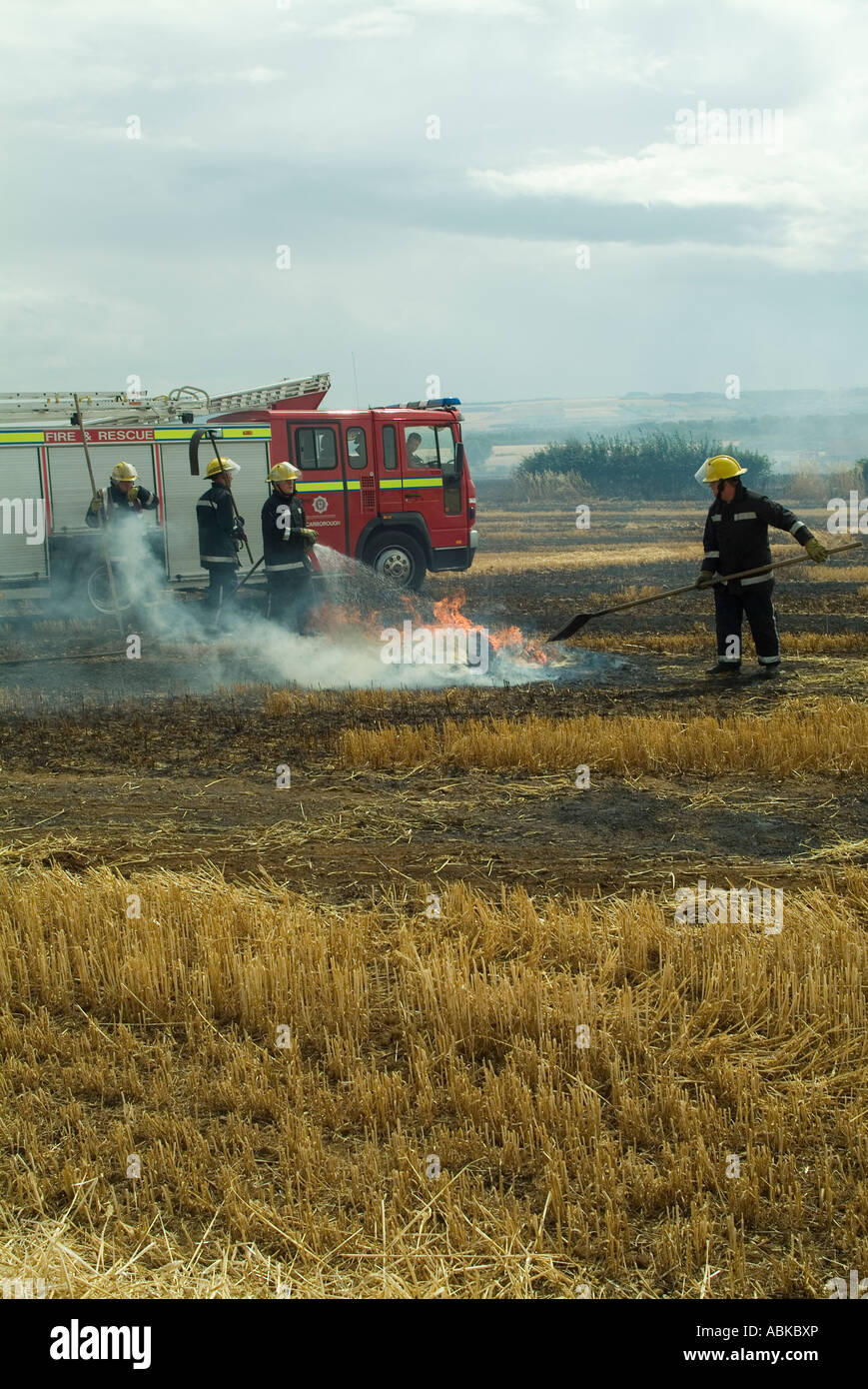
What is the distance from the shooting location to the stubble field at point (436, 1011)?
354 cm

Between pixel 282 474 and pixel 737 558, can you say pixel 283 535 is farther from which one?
pixel 737 558

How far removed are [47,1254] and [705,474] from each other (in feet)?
30.4

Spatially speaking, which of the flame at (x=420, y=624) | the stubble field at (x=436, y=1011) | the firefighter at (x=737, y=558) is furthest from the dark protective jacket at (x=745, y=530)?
the flame at (x=420, y=624)

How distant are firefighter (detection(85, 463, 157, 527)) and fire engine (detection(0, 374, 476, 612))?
0.55 metres

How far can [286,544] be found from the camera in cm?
1277

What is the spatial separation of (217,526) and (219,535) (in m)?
0.10

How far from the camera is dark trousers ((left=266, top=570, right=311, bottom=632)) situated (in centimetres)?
1302

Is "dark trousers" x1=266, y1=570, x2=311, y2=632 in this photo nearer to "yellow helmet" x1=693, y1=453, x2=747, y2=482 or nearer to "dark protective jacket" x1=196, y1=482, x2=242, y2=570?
"dark protective jacket" x1=196, y1=482, x2=242, y2=570

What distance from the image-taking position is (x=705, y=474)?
37.0 ft

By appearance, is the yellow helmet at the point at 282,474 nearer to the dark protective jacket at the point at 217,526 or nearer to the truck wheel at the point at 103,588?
the dark protective jacket at the point at 217,526

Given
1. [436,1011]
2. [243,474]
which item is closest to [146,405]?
[243,474]

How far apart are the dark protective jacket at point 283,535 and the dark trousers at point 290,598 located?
66mm

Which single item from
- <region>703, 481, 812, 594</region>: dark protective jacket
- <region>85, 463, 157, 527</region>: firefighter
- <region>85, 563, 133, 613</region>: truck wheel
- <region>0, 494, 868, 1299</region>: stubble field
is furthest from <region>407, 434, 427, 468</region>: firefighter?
<region>0, 494, 868, 1299</region>: stubble field
